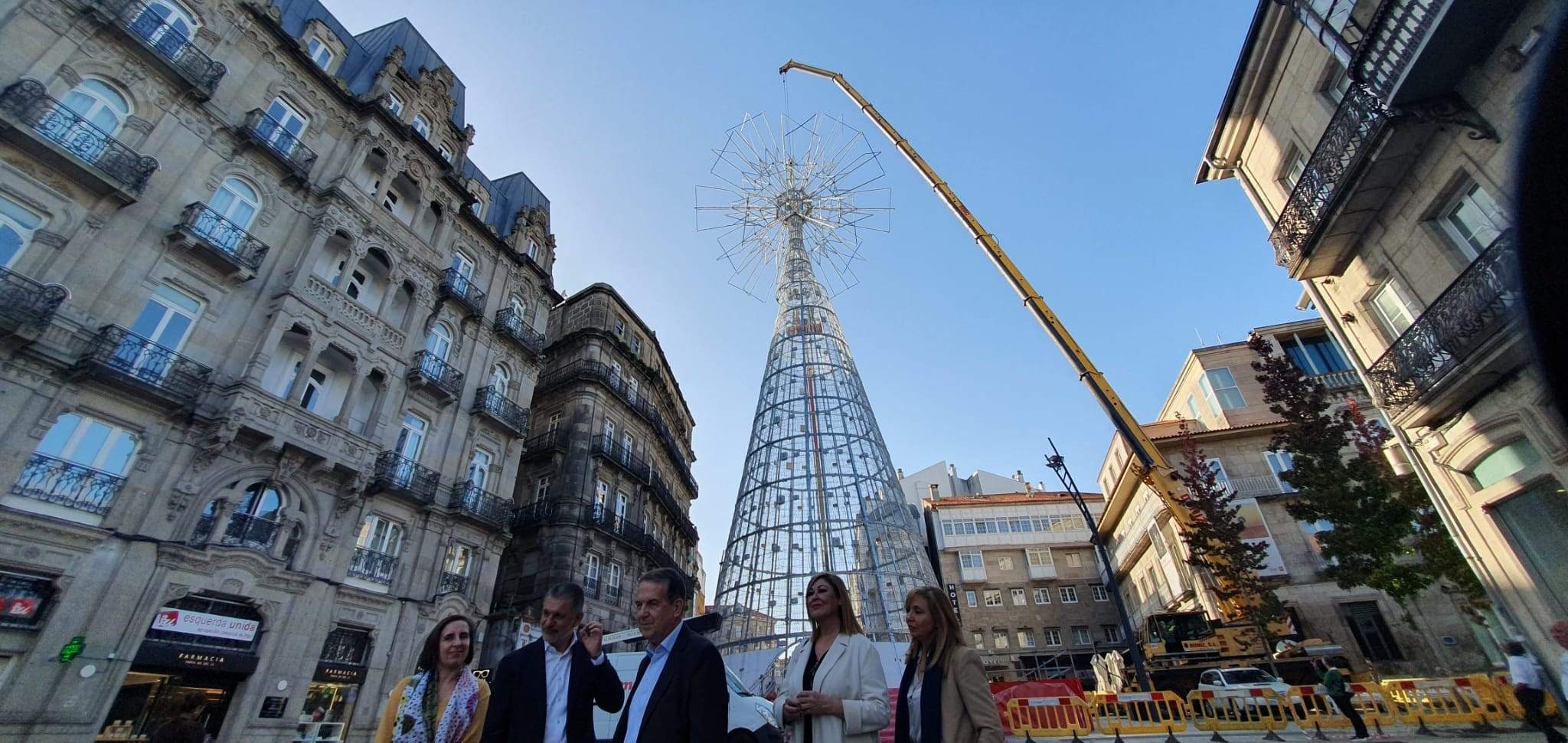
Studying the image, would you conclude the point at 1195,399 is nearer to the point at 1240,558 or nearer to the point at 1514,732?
the point at 1240,558

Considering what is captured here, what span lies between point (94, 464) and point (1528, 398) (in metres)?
22.4

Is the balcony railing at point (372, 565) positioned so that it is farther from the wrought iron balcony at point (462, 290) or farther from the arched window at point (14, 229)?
the arched window at point (14, 229)

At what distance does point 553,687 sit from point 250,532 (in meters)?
12.9

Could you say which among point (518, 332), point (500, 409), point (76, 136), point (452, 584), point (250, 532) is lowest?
point (452, 584)

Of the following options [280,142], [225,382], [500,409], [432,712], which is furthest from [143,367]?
[432,712]

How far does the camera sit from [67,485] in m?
10.4

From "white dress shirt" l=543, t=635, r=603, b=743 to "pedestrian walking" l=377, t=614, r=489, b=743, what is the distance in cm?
46

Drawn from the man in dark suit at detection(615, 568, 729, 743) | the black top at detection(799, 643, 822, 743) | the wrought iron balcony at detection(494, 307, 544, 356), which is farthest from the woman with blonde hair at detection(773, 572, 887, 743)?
the wrought iron balcony at detection(494, 307, 544, 356)

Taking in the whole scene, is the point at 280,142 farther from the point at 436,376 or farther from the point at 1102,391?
the point at 1102,391

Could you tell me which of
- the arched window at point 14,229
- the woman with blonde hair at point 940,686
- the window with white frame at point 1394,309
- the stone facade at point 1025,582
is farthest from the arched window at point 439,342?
the stone facade at point 1025,582

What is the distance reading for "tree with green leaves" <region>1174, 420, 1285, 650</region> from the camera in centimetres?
1862

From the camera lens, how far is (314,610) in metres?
13.1

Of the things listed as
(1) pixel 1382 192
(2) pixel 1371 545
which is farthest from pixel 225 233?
(2) pixel 1371 545

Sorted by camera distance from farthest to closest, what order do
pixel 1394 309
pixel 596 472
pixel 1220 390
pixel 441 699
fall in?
pixel 1220 390
pixel 596 472
pixel 1394 309
pixel 441 699
